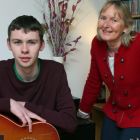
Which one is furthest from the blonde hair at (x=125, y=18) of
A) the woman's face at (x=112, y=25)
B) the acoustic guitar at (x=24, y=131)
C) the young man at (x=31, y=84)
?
the acoustic guitar at (x=24, y=131)

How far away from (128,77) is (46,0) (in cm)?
164

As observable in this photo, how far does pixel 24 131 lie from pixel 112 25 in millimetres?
711

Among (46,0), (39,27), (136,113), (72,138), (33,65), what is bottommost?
(72,138)

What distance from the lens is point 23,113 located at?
1404 mm

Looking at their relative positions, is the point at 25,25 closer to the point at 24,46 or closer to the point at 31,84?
the point at 24,46

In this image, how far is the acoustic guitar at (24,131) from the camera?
4.47 feet

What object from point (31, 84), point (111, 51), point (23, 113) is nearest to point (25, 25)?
point (31, 84)

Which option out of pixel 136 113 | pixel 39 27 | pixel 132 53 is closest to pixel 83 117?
pixel 136 113

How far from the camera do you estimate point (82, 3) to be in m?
3.26

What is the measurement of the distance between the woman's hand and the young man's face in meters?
0.19

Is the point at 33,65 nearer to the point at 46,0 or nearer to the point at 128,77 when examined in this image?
the point at 128,77

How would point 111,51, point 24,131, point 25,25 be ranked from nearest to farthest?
point 24,131, point 25,25, point 111,51

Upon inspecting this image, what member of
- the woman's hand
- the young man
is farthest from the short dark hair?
the woman's hand

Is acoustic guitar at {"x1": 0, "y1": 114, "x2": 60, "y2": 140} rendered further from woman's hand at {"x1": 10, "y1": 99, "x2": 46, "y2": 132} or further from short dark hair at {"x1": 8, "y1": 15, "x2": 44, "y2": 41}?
short dark hair at {"x1": 8, "y1": 15, "x2": 44, "y2": 41}
